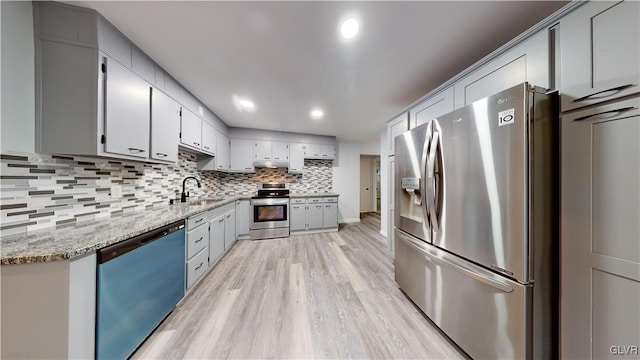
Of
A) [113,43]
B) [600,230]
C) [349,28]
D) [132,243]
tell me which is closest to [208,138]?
[113,43]

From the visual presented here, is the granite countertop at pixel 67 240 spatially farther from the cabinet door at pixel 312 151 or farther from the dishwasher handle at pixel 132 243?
the cabinet door at pixel 312 151

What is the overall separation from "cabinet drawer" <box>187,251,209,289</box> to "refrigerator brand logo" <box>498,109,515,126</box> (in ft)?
9.24

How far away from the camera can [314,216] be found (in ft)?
13.9

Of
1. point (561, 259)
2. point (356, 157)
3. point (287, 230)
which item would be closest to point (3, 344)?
point (561, 259)

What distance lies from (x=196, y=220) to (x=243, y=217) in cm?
172

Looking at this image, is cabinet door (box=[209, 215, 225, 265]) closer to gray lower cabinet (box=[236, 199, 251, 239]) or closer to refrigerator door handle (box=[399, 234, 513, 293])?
gray lower cabinet (box=[236, 199, 251, 239])

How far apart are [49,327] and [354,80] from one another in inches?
110

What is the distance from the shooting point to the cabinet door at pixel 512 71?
1.09 metres

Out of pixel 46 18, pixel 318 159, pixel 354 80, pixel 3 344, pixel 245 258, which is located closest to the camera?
pixel 3 344

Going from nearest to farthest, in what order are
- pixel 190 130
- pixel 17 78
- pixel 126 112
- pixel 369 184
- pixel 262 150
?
1. pixel 17 78
2. pixel 126 112
3. pixel 190 130
4. pixel 262 150
5. pixel 369 184

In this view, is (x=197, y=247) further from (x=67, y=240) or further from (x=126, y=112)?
(x=126, y=112)

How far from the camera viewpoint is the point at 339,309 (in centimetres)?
175

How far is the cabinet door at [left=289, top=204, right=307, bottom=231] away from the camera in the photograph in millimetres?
4086

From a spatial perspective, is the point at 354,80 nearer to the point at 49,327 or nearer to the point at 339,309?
the point at 339,309
